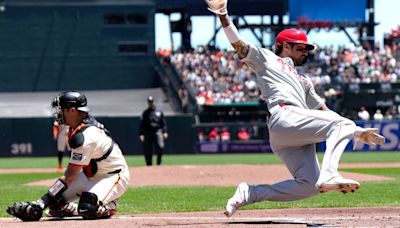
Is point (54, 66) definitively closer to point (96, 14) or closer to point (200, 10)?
point (96, 14)

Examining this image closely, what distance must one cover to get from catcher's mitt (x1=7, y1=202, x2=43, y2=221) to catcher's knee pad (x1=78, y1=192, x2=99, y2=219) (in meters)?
0.38

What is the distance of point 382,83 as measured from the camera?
34.8m

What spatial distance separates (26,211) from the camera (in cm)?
842

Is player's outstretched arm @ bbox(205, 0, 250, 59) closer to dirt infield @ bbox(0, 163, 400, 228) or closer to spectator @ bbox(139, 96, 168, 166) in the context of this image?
dirt infield @ bbox(0, 163, 400, 228)

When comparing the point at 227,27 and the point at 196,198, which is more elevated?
the point at 227,27

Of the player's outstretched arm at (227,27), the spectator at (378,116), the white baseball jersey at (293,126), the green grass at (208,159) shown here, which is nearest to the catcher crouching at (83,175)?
the white baseball jersey at (293,126)

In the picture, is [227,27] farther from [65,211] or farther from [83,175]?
[65,211]

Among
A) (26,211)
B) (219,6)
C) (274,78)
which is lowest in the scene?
(26,211)

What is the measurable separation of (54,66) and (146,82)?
3967 mm

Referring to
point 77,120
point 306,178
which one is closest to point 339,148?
point 306,178

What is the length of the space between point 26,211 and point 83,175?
0.66 meters

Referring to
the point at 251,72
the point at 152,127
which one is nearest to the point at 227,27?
the point at 152,127

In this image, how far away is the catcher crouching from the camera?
27.6 feet

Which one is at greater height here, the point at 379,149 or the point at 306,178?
the point at 306,178
